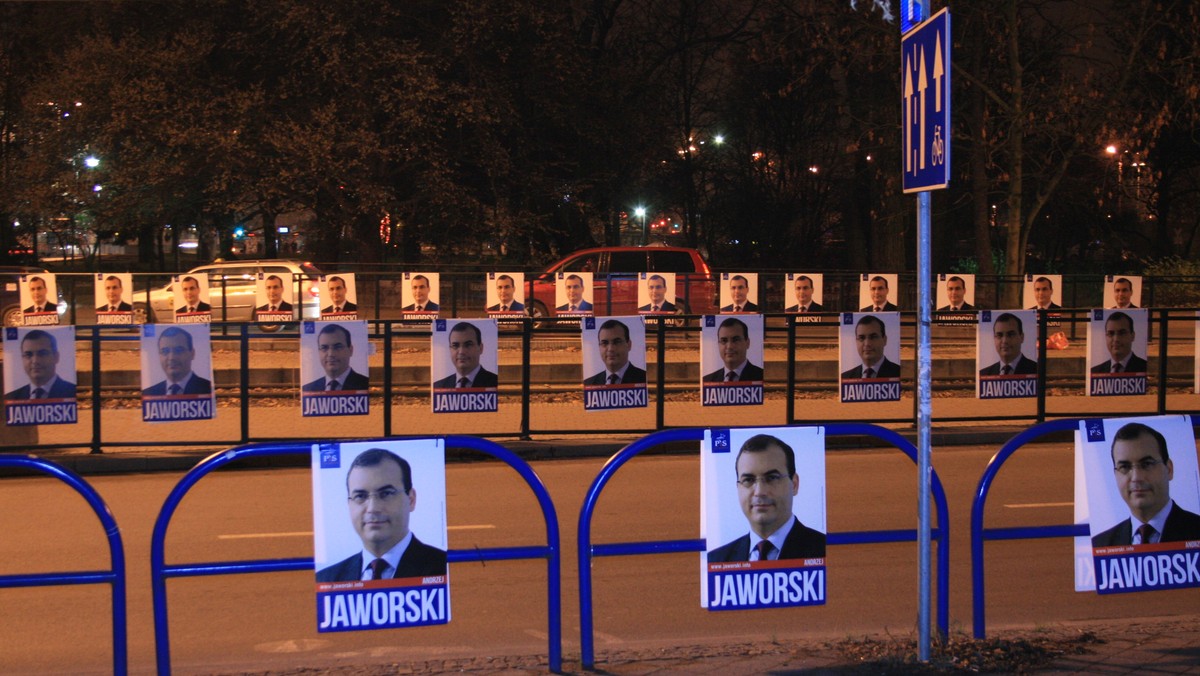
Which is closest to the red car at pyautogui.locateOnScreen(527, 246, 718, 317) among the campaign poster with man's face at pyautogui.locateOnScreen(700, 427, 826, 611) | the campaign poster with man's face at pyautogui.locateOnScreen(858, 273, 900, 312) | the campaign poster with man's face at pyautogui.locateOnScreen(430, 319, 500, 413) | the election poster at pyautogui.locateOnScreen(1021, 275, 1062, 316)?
the campaign poster with man's face at pyautogui.locateOnScreen(858, 273, 900, 312)

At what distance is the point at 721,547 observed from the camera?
17.8 feet

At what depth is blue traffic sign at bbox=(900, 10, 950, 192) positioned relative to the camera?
4.82m

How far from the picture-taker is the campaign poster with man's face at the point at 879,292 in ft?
80.0

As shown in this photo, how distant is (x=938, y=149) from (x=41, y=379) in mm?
9773

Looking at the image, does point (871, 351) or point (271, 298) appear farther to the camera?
point (271, 298)

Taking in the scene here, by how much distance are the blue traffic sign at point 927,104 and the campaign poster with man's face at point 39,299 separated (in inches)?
830

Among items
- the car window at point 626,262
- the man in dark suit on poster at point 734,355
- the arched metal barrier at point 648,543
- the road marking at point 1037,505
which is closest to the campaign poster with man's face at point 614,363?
the man in dark suit on poster at point 734,355

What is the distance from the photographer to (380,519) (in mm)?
5113

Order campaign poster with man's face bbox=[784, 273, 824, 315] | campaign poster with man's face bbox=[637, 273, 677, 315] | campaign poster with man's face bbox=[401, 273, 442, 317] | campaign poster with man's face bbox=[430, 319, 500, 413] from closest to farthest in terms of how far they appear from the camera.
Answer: campaign poster with man's face bbox=[430, 319, 500, 413] → campaign poster with man's face bbox=[401, 273, 442, 317] → campaign poster with man's face bbox=[637, 273, 677, 315] → campaign poster with man's face bbox=[784, 273, 824, 315]

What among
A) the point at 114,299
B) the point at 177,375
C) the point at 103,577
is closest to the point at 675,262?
the point at 114,299

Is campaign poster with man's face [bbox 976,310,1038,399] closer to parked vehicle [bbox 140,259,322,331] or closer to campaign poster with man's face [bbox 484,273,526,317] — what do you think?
campaign poster with man's face [bbox 484,273,526,317]

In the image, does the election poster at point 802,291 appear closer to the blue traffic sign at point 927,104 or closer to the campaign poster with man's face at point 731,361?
the campaign poster with man's face at point 731,361

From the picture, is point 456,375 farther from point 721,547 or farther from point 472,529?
point 721,547

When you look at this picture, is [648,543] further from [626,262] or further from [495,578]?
[626,262]
